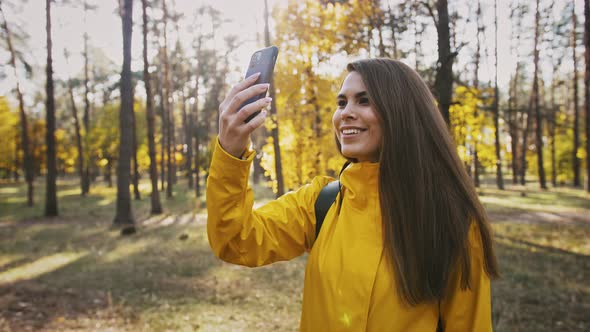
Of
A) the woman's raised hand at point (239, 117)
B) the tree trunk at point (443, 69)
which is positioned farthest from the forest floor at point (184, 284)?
the woman's raised hand at point (239, 117)

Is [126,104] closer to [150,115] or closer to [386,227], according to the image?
[150,115]

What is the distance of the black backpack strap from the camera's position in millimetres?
1759

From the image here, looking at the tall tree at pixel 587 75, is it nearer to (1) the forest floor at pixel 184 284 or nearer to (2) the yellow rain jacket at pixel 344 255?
(1) the forest floor at pixel 184 284

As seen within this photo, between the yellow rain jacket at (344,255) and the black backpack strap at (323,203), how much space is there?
0.20ft

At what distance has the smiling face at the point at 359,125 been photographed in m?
1.61

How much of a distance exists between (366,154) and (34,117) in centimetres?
4779

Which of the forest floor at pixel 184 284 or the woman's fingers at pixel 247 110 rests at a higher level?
the woman's fingers at pixel 247 110

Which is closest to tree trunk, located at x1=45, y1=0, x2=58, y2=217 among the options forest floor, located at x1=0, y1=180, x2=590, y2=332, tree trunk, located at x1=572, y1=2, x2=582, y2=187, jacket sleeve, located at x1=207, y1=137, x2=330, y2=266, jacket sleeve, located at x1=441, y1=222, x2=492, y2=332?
forest floor, located at x1=0, y1=180, x2=590, y2=332

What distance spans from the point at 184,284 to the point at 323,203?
6187 mm

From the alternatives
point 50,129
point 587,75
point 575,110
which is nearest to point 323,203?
point 587,75

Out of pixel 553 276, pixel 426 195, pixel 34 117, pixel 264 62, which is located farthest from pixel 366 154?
pixel 34 117

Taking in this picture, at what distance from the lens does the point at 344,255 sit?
1521mm

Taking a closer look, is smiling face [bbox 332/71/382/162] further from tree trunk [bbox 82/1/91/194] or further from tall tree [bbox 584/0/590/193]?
tree trunk [bbox 82/1/91/194]

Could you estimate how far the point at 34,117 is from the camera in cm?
4012
